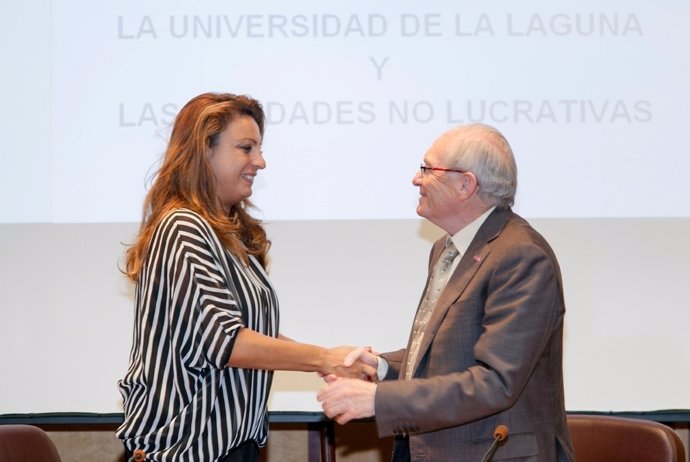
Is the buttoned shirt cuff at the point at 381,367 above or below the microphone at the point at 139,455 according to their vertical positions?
above

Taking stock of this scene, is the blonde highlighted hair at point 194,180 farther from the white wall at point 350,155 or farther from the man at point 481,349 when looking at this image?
the white wall at point 350,155

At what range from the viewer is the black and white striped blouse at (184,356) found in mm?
2438

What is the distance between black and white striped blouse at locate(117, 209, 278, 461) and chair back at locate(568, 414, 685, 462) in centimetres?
123

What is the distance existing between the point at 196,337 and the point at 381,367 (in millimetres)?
663

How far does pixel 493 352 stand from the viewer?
2.31m

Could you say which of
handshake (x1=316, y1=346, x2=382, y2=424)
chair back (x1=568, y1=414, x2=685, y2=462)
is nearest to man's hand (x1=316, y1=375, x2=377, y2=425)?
handshake (x1=316, y1=346, x2=382, y2=424)

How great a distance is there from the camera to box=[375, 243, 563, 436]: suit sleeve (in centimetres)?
230

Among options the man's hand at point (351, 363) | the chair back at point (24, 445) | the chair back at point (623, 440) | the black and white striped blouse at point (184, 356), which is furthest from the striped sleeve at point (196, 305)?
the chair back at point (623, 440)

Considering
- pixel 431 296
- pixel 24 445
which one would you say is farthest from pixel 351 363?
pixel 24 445

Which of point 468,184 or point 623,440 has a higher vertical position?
point 468,184

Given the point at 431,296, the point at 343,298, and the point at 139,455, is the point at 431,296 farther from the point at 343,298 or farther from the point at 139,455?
the point at 343,298

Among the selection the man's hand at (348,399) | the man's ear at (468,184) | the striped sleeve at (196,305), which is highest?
the man's ear at (468,184)

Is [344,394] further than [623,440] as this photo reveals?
No

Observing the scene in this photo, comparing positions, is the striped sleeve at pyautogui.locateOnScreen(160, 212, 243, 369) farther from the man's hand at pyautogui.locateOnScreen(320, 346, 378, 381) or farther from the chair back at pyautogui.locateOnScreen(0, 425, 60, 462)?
the chair back at pyautogui.locateOnScreen(0, 425, 60, 462)
